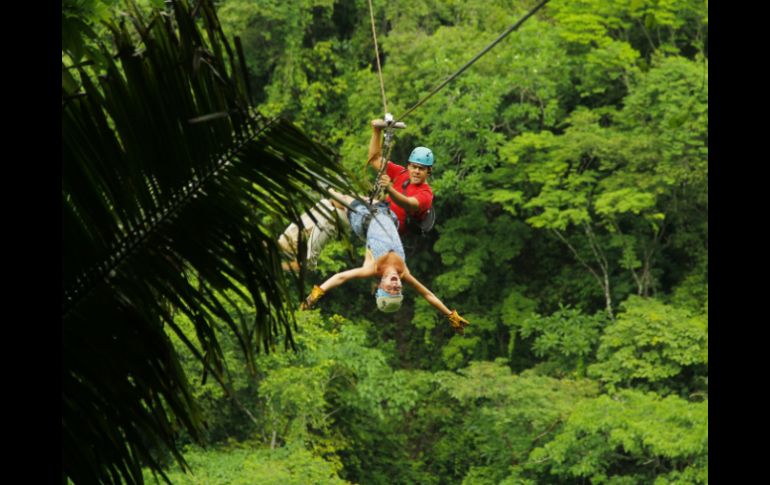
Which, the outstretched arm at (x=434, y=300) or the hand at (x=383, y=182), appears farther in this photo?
the outstretched arm at (x=434, y=300)

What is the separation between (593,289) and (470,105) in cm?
321

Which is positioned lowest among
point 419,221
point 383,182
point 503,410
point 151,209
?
point 503,410

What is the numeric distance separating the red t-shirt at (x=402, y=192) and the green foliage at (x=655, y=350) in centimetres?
1112

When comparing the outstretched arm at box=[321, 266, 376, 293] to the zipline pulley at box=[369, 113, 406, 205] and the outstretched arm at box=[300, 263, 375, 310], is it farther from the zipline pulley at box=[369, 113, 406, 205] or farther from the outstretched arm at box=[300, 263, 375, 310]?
the zipline pulley at box=[369, 113, 406, 205]

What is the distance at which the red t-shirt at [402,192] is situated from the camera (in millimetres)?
5562

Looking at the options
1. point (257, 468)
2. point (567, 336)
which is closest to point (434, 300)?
point (257, 468)

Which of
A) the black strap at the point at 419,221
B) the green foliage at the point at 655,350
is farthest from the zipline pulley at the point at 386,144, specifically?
the green foliage at the point at 655,350

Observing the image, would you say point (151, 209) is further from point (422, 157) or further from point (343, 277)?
point (343, 277)

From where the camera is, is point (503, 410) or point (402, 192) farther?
point (503, 410)

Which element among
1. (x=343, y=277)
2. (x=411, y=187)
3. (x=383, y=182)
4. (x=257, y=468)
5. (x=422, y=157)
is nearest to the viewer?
(x=383, y=182)

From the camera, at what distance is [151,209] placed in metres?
1.91

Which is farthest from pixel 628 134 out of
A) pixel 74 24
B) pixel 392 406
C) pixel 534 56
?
pixel 74 24

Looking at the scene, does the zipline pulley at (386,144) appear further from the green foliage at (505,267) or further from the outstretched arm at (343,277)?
the green foliage at (505,267)

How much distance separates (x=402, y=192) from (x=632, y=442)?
9.99m
